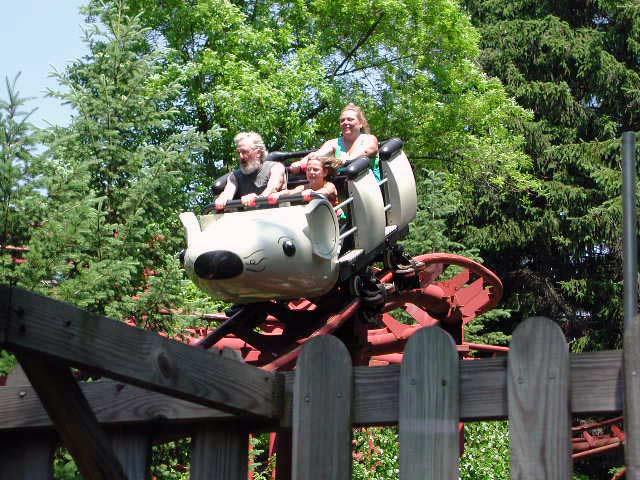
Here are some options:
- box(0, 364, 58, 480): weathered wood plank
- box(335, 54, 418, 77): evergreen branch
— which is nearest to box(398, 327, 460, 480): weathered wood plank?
box(0, 364, 58, 480): weathered wood plank

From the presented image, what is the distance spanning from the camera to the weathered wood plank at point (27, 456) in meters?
2.37

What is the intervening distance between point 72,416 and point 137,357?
16cm

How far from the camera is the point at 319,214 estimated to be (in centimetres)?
595

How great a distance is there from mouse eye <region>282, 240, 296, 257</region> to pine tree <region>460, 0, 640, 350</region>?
1573 cm

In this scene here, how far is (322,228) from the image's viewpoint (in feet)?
19.7

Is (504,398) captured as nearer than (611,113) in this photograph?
Yes

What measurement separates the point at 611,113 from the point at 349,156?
17.7m

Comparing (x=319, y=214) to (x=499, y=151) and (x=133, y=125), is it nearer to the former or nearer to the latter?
(x=133, y=125)

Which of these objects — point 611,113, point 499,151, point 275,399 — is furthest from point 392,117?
point 275,399

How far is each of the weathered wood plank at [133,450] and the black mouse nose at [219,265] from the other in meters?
3.23

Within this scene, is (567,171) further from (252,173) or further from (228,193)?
(228,193)

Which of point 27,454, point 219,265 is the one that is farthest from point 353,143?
point 27,454

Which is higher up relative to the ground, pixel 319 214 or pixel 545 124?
pixel 545 124

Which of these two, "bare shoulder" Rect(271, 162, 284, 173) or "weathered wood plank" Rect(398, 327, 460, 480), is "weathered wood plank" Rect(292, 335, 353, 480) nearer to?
"weathered wood plank" Rect(398, 327, 460, 480)
